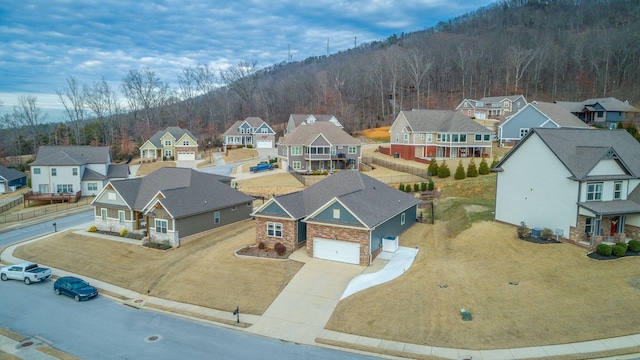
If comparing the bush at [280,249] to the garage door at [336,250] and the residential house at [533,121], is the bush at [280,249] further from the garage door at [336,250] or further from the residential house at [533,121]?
the residential house at [533,121]

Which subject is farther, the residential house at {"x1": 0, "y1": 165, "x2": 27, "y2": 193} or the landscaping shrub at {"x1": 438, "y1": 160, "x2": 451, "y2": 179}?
the residential house at {"x1": 0, "y1": 165, "x2": 27, "y2": 193}

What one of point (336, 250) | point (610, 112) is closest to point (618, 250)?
point (336, 250)

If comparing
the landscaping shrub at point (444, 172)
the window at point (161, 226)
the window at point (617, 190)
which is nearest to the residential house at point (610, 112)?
the landscaping shrub at point (444, 172)

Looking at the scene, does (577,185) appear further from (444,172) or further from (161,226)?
(161,226)

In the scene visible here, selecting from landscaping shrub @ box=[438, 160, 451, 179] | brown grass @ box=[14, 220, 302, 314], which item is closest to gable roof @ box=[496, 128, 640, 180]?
landscaping shrub @ box=[438, 160, 451, 179]

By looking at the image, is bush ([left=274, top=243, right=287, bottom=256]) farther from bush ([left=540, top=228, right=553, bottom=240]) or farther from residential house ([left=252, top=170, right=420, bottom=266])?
bush ([left=540, top=228, right=553, bottom=240])

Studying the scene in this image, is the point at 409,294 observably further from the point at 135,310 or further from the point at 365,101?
the point at 365,101
